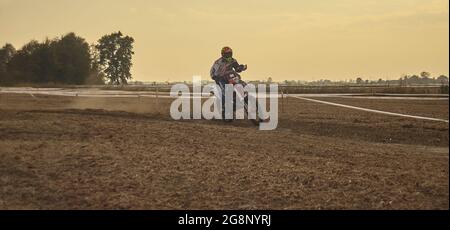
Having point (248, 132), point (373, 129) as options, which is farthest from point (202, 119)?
point (373, 129)

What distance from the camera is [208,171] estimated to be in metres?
6.59

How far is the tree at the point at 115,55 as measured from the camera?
83438mm

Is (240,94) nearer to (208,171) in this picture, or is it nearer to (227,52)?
(227,52)

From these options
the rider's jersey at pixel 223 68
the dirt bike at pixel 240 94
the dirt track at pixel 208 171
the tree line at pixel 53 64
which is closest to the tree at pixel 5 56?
the tree line at pixel 53 64

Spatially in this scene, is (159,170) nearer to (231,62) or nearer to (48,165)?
(48,165)

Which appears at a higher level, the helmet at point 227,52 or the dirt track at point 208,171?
the helmet at point 227,52

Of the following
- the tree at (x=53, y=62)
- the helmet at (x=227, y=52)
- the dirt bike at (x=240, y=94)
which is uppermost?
the tree at (x=53, y=62)

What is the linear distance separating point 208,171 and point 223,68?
7111mm

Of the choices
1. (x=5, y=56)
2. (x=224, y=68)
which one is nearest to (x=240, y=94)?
(x=224, y=68)

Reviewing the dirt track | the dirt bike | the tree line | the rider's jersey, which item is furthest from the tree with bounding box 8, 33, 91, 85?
the dirt track

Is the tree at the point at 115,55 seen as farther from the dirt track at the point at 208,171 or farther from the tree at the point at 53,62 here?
the dirt track at the point at 208,171

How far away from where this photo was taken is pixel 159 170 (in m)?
6.64

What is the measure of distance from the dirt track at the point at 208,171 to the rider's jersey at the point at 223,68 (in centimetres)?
348

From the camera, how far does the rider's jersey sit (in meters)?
13.3
